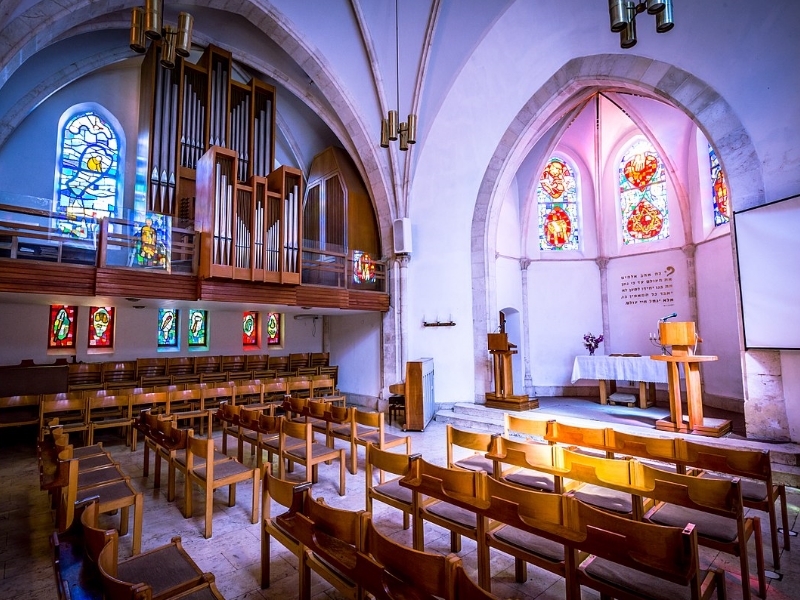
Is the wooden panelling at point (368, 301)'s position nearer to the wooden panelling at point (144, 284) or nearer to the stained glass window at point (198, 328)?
the wooden panelling at point (144, 284)

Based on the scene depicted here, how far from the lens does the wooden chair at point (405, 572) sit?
155cm

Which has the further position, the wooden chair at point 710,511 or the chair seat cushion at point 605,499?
the chair seat cushion at point 605,499

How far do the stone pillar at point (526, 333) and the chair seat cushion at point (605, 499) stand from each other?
8.01 meters

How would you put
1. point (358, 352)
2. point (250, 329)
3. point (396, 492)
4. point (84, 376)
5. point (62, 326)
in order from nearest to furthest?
1. point (396, 492)
2. point (84, 376)
3. point (62, 326)
4. point (358, 352)
5. point (250, 329)

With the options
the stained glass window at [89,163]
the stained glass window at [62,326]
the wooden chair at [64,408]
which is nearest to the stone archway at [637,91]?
the wooden chair at [64,408]

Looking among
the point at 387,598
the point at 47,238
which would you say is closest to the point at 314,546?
the point at 387,598

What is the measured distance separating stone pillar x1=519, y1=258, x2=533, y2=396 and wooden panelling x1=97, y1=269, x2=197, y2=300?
Answer: 799 centimetres

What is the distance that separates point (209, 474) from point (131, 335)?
7.58 metres

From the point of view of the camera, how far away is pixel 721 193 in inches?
341

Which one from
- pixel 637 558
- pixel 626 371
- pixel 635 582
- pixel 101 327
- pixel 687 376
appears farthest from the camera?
pixel 101 327

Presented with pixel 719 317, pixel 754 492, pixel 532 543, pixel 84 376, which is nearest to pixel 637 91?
pixel 719 317

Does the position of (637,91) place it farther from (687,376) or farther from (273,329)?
(273,329)

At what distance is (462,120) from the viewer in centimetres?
950

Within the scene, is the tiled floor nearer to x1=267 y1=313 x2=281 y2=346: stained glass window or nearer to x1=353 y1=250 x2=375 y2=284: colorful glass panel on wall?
x1=353 y1=250 x2=375 y2=284: colorful glass panel on wall
